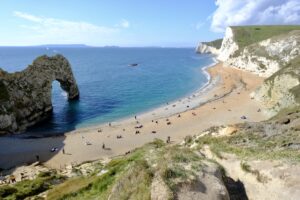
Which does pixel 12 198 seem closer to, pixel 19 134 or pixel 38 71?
pixel 19 134

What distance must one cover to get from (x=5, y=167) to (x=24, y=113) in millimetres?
20747

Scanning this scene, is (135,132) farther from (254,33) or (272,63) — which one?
(254,33)

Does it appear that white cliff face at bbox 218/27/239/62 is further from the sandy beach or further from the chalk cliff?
the sandy beach

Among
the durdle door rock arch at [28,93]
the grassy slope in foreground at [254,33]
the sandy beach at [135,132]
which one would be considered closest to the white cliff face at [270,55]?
the grassy slope in foreground at [254,33]

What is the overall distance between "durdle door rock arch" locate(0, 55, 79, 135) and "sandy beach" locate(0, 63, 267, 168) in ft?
21.4

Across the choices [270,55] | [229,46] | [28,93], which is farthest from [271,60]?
[28,93]

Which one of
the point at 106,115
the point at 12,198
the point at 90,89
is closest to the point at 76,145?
the point at 106,115

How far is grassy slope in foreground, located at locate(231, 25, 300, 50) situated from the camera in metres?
164

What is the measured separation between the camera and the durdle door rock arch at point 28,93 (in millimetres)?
61156

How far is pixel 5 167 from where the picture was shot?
4606 centimetres

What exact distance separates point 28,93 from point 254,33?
145 meters

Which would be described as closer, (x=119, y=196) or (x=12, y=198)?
(x=119, y=196)

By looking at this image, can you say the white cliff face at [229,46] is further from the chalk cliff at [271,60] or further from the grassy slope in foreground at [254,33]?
the grassy slope in foreground at [254,33]

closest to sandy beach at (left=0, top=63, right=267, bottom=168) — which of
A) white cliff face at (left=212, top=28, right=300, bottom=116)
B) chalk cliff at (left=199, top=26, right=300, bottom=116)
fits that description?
white cliff face at (left=212, top=28, right=300, bottom=116)
